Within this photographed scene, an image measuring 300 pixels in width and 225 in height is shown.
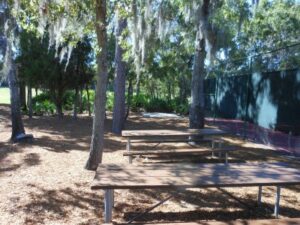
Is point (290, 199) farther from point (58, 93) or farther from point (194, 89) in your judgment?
point (58, 93)

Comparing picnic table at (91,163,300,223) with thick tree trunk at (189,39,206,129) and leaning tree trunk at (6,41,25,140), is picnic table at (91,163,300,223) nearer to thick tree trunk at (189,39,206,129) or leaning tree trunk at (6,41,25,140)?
thick tree trunk at (189,39,206,129)

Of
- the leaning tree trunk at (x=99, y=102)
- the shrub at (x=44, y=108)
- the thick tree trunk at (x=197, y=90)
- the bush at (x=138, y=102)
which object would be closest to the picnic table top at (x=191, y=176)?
the leaning tree trunk at (x=99, y=102)

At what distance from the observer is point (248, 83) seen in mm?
10633

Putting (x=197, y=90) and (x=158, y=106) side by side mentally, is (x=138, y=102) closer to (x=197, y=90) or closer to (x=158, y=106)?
(x=158, y=106)

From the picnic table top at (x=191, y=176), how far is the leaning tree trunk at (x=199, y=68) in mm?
4492

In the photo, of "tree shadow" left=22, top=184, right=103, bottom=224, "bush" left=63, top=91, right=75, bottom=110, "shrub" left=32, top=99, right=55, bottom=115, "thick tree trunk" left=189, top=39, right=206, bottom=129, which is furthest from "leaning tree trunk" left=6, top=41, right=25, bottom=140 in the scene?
"bush" left=63, top=91, right=75, bottom=110

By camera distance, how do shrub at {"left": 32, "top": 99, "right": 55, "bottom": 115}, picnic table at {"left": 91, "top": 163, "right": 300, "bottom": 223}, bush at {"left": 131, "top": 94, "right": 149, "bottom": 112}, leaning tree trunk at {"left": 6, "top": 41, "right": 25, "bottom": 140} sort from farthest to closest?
bush at {"left": 131, "top": 94, "right": 149, "bottom": 112}, shrub at {"left": 32, "top": 99, "right": 55, "bottom": 115}, leaning tree trunk at {"left": 6, "top": 41, "right": 25, "bottom": 140}, picnic table at {"left": 91, "top": 163, "right": 300, "bottom": 223}

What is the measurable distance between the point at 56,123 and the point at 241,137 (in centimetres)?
598

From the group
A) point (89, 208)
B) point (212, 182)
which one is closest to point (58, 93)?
point (89, 208)

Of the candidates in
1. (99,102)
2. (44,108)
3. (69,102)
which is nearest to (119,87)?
(99,102)

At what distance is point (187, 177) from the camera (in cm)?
350

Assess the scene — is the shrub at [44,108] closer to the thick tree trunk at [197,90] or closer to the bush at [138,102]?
the bush at [138,102]

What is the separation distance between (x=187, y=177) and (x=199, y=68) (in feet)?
17.2

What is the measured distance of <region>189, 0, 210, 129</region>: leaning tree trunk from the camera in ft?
27.3
